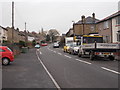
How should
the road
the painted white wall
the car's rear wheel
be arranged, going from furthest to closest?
the painted white wall < the car's rear wheel < the road

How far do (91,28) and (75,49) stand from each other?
3865 centimetres

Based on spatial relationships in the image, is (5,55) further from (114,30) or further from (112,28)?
(112,28)

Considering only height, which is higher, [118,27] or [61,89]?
[118,27]

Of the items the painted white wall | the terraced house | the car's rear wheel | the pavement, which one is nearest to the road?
the pavement

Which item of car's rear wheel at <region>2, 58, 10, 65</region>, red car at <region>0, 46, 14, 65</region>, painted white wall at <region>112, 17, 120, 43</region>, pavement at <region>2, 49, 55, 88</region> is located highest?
painted white wall at <region>112, 17, 120, 43</region>

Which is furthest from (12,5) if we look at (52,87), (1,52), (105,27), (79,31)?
(79,31)

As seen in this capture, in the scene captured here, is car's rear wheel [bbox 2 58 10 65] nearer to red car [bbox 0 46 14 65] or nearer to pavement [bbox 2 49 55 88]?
red car [bbox 0 46 14 65]

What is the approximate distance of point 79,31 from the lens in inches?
2514

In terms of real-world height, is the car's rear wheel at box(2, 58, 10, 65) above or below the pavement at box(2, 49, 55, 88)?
above

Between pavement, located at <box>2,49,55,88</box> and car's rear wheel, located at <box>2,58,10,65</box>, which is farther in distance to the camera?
car's rear wheel, located at <box>2,58,10,65</box>

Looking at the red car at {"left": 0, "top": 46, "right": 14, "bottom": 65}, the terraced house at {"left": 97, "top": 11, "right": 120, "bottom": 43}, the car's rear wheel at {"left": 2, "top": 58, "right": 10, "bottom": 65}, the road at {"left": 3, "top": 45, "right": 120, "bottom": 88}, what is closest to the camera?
the road at {"left": 3, "top": 45, "right": 120, "bottom": 88}

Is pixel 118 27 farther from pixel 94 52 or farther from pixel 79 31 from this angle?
pixel 79 31


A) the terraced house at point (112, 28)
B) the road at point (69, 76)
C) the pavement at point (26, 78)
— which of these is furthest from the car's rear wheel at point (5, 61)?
the terraced house at point (112, 28)

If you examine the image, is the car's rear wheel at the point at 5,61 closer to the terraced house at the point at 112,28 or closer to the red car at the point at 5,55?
the red car at the point at 5,55
